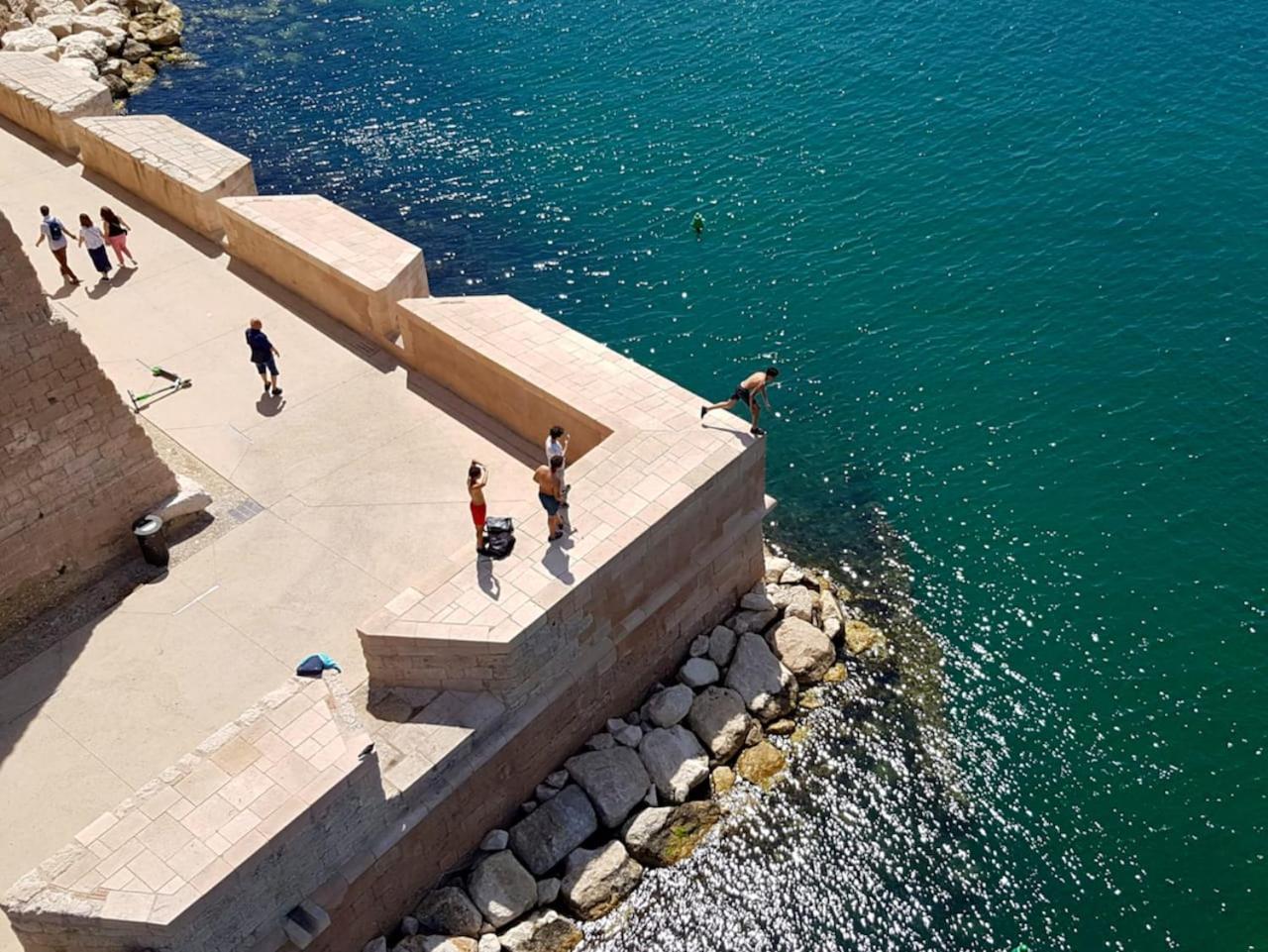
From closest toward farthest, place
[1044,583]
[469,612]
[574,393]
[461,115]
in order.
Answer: [469,612], [574,393], [1044,583], [461,115]

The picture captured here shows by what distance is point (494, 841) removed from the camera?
16.0 metres

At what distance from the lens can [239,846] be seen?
40.1 feet

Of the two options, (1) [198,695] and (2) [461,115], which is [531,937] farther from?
(2) [461,115]

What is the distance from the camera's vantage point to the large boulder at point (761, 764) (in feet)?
57.9

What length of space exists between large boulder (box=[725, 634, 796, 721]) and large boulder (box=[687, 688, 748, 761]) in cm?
21

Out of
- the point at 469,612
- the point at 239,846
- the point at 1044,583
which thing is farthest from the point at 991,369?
the point at 239,846

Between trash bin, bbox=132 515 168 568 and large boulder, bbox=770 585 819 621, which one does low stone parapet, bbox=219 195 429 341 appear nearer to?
trash bin, bbox=132 515 168 568

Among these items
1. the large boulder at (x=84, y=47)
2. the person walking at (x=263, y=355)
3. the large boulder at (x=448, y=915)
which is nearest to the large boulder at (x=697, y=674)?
the large boulder at (x=448, y=915)

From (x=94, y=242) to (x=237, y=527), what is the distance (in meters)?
7.69

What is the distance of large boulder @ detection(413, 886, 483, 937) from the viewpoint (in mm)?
15234

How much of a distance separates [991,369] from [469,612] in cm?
1450

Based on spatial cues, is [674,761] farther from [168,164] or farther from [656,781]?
[168,164]

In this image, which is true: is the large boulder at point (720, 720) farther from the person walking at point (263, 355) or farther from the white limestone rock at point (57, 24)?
the white limestone rock at point (57, 24)

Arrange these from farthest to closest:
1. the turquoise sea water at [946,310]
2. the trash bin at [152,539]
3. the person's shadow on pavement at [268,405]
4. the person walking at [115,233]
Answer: the person walking at [115,233] < the person's shadow on pavement at [268,405] < the turquoise sea water at [946,310] < the trash bin at [152,539]
